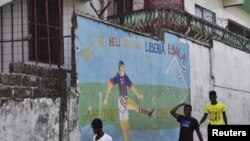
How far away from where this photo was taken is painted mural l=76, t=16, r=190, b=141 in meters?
8.60

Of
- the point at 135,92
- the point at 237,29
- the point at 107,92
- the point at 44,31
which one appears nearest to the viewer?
the point at 107,92

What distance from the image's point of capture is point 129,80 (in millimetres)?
10078

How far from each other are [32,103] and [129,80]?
3.17m

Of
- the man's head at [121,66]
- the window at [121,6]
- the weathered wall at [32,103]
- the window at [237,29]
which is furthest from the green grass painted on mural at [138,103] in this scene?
the window at [237,29]

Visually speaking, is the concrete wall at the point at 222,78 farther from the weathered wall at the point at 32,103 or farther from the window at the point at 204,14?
the weathered wall at the point at 32,103

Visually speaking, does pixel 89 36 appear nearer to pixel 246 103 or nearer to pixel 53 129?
pixel 53 129

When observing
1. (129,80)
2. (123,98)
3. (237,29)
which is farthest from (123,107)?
(237,29)

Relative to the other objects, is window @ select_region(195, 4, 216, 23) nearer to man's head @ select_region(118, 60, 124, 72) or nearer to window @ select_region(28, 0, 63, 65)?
window @ select_region(28, 0, 63, 65)

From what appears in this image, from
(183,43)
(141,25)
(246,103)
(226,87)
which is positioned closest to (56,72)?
(141,25)

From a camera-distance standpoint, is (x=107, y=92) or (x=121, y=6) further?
(x=121, y=6)

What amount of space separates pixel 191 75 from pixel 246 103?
5.27m

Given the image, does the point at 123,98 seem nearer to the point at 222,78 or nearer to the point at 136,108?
the point at 136,108

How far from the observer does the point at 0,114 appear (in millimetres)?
6699

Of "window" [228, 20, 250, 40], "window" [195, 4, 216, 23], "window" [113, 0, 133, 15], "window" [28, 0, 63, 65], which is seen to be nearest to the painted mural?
"window" [28, 0, 63, 65]
